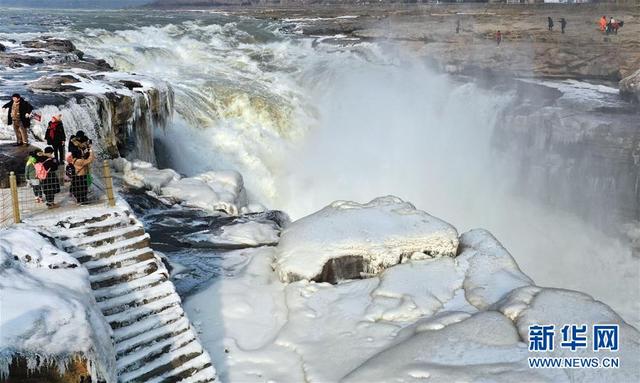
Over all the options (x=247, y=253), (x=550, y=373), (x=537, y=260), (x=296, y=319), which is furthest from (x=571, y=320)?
(x=537, y=260)

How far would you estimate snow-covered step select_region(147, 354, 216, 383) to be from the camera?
25.3 feet

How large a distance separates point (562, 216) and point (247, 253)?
13846 millimetres

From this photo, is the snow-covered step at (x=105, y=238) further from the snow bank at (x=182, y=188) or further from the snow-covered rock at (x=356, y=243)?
the snow bank at (x=182, y=188)

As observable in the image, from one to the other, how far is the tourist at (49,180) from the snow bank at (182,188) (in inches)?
188

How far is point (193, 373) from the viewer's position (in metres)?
7.93

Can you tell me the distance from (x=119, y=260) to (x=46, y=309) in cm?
217

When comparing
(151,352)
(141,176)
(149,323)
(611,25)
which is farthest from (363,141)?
(151,352)

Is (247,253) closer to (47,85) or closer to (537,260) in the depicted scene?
(47,85)

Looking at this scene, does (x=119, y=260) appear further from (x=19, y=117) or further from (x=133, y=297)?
(x=19, y=117)

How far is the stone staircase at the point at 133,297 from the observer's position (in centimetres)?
772

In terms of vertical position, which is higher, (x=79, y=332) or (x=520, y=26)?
(x=520, y=26)

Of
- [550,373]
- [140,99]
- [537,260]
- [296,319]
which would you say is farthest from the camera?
[537,260]

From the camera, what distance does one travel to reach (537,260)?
62.3ft

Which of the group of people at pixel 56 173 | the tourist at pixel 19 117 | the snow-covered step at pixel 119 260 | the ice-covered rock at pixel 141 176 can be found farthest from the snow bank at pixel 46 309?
the ice-covered rock at pixel 141 176
